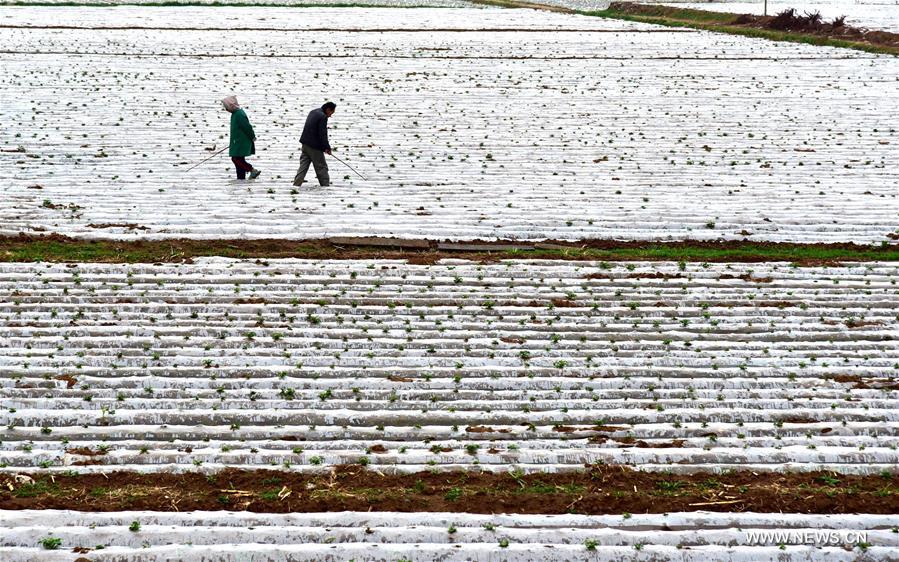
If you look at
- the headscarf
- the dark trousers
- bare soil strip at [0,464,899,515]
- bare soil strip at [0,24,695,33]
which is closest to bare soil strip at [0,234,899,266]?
the dark trousers

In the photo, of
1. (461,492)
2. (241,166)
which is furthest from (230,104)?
(461,492)

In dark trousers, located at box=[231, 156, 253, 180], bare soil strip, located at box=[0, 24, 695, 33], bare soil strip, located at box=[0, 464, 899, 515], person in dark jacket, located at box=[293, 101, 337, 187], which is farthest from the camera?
bare soil strip, located at box=[0, 24, 695, 33]

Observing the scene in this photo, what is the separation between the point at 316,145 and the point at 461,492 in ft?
25.3

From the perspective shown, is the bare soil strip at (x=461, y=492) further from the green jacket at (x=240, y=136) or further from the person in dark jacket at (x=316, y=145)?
the green jacket at (x=240, y=136)

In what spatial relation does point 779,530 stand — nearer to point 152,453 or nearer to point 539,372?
point 539,372

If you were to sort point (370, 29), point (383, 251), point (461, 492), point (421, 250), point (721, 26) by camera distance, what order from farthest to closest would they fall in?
point (721, 26)
point (370, 29)
point (421, 250)
point (383, 251)
point (461, 492)

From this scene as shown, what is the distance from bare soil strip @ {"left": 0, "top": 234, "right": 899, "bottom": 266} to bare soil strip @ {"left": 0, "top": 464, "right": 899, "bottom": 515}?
437 centimetres

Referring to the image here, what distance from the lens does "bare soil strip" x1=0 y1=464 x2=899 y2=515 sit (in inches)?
248

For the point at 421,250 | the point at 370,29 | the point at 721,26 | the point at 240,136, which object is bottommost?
the point at 421,250

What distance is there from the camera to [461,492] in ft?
21.3

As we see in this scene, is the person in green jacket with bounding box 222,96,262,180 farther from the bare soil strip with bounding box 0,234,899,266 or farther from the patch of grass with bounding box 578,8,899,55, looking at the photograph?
the patch of grass with bounding box 578,8,899,55

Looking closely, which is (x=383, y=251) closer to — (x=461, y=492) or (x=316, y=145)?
(x=316, y=145)

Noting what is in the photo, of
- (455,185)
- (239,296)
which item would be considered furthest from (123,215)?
(455,185)

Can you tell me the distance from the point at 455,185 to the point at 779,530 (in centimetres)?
838
